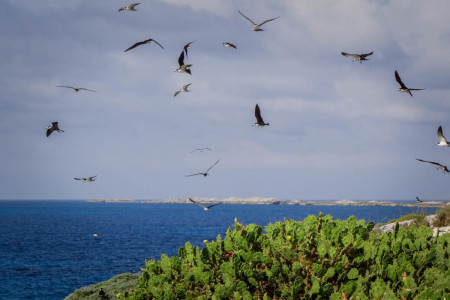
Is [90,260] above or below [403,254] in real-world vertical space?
below

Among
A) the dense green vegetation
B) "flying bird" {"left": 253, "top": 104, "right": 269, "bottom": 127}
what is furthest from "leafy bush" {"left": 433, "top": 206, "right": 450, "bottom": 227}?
the dense green vegetation

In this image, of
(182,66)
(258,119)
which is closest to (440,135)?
(258,119)

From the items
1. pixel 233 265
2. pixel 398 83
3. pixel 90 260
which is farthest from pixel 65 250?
pixel 233 265

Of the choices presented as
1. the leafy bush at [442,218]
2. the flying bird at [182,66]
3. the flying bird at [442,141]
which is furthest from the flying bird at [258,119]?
the leafy bush at [442,218]

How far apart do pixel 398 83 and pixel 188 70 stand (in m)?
8.30

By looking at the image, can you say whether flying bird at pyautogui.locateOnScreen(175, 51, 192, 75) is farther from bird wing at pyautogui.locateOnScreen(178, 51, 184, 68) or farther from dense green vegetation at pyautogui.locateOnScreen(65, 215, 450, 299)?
dense green vegetation at pyautogui.locateOnScreen(65, 215, 450, 299)

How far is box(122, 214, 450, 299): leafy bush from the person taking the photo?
7.22m

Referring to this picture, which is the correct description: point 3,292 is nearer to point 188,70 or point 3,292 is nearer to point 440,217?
point 188,70

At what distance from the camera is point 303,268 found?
7738 millimetres

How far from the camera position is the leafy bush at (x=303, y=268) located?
7.22m

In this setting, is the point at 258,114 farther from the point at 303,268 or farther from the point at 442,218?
the point at 442,218

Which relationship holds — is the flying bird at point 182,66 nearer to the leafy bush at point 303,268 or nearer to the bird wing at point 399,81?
the bird wing at point 399,81

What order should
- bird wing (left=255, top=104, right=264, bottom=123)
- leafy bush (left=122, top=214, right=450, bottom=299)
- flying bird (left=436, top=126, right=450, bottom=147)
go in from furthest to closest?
1. flying bird (left=436, top=126, right=450, bottom=147)
2. bird wing (left=255, top=104, right=264, bottom=123)
3. leafy bush (left=122, top=214, right=450, bottom=299)

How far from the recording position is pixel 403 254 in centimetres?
789
